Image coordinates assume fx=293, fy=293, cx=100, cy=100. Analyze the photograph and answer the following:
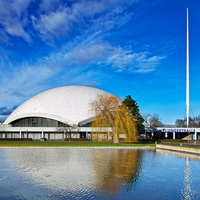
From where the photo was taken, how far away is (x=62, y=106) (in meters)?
58.3

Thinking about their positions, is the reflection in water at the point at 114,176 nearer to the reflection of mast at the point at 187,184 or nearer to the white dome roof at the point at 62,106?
the reflection of mast at the point at 187,184

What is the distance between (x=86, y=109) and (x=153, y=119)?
25842mm

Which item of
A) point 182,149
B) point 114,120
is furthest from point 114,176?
point 114,120

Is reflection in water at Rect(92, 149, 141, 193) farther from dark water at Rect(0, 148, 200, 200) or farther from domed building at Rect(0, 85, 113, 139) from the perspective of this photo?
domed building at Rect(0, 85, 113, 139)

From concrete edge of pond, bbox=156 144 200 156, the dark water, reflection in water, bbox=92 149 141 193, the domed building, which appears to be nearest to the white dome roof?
the domed building

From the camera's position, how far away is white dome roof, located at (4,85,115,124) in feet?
185

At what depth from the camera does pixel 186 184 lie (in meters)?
11.4

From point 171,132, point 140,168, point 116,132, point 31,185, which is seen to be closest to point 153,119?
point 171,132

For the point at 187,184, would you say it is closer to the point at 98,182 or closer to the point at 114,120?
the point at 98,182

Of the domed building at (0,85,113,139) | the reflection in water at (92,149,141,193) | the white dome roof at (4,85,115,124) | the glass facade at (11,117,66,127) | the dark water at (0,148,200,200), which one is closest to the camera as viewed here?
the dark water at (0,148,200,200)

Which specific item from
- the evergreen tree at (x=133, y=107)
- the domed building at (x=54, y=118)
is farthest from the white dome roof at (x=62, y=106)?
the evergreen tree at (x=133, y=107)

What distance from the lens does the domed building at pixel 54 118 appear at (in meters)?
55.8

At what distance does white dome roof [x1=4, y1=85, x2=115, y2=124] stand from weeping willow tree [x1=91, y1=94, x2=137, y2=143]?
19.1m

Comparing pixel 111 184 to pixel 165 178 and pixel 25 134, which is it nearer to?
pixel 165 178
